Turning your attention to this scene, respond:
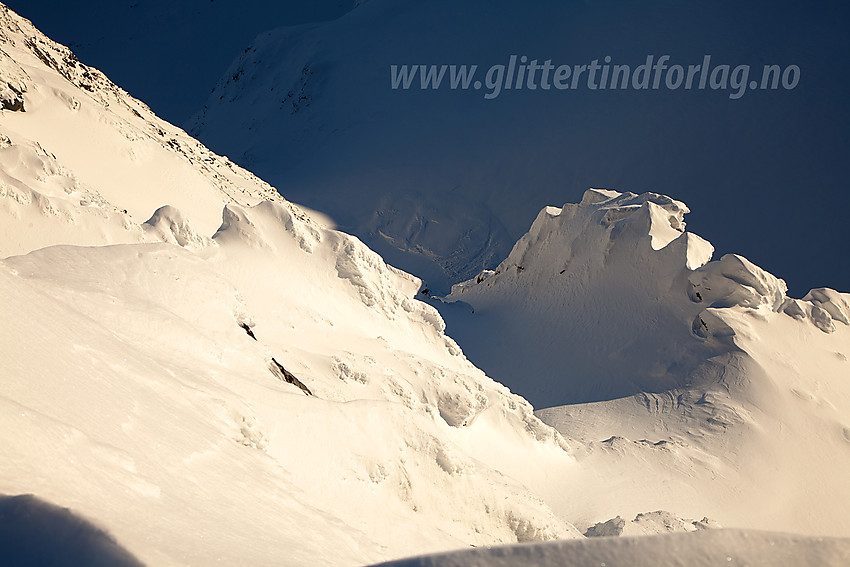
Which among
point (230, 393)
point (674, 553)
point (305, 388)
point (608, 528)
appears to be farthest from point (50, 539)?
point (608, 528)

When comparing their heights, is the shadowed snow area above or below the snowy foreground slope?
below

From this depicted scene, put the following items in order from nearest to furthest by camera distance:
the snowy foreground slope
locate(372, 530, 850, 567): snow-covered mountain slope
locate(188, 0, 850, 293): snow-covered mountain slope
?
1. locate(372, 530, 850, 567): snow-covered mountain slope
2. the snowy foreground slope
3. locate(188, 0, 850, 293): snow-covered mountain slope

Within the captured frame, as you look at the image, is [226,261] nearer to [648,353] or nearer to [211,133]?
[648,353]

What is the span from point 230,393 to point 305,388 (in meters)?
1.58

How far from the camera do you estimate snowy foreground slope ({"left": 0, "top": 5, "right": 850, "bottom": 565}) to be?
8.20 feet

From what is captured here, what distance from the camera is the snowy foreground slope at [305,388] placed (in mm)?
2500

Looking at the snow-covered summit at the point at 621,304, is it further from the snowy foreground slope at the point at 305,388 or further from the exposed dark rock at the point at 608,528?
the exposed dark rock at the point at 608,528

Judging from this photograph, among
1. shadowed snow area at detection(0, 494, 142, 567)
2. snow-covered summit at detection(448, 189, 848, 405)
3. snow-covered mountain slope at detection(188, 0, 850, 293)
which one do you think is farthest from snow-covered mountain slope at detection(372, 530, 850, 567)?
snow-covered mountain slope at detection(188, 0, 850, 293)

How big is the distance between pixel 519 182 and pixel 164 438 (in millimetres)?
26567

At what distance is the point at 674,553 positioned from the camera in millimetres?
1598

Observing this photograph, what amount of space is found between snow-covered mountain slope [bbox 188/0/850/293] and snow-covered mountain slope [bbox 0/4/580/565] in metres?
15.4

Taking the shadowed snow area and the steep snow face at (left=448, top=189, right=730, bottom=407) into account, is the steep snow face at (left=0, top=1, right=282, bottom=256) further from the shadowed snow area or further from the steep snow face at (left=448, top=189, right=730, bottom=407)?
the steep snow face at (left=448, top=189, right=730, bottom=407)

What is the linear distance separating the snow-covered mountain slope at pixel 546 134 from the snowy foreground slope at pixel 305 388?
10694 millimetres

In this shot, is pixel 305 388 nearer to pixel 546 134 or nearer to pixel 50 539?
pixel 50 539
